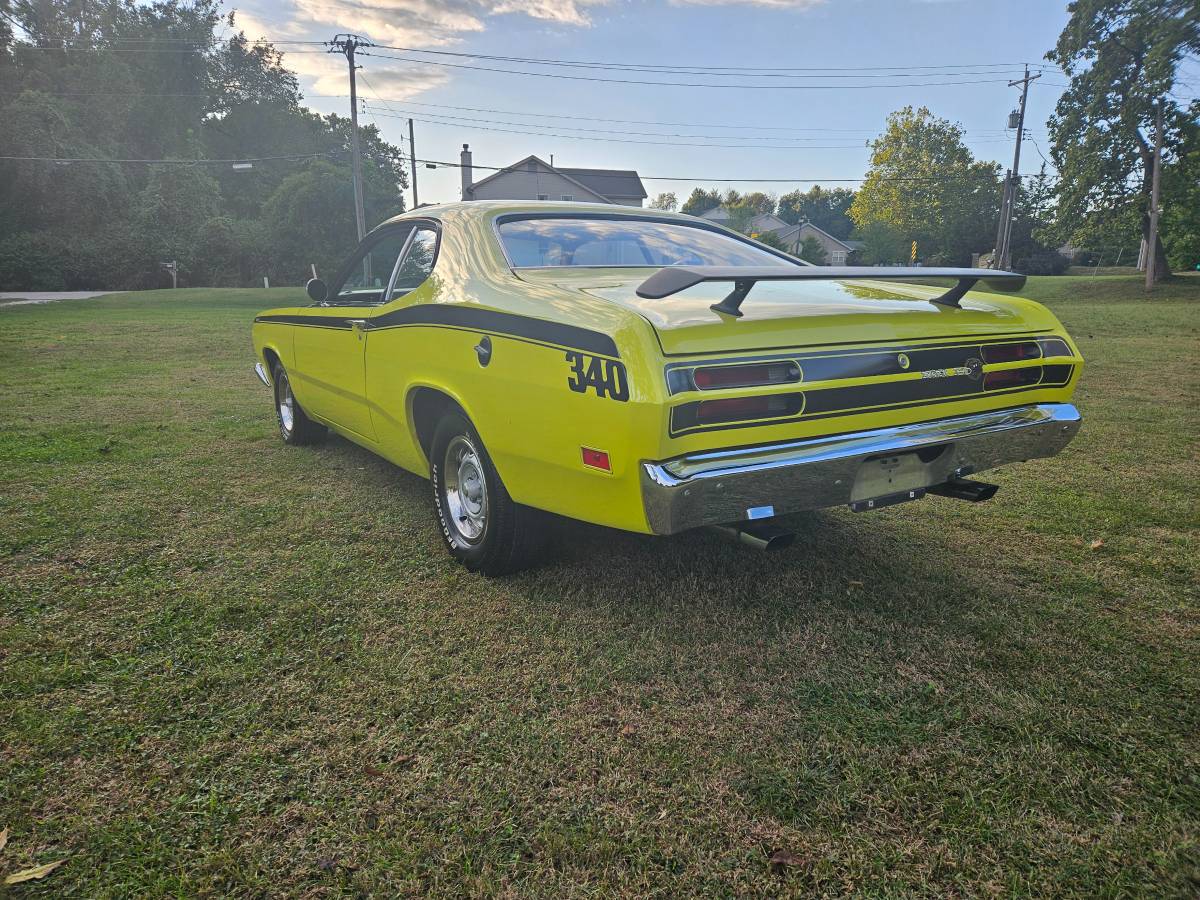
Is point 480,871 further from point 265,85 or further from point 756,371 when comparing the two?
point 265,85

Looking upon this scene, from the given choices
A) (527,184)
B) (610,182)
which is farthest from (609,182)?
(527,184)

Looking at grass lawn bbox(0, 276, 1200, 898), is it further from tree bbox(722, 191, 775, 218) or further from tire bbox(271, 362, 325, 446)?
tree bbox(722, 191, 775, 218)

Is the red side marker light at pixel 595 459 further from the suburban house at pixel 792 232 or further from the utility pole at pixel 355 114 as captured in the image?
the suburban house at pixel 792 232

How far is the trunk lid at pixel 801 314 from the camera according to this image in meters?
2.32

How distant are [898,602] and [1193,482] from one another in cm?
271

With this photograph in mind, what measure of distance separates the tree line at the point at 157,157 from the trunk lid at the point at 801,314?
3298 centimetres

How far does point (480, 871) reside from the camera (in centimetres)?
170

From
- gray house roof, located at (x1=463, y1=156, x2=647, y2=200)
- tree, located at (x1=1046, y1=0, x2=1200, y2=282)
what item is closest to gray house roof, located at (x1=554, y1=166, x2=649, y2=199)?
gray house roof, located at (x1=463, y1=156, x2=647, y2=200)

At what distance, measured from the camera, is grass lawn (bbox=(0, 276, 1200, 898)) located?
1.73 metres

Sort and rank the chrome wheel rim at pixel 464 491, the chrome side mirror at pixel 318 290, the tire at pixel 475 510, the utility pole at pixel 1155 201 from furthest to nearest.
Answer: the utility pole at pixel 1155 201 → the chrome side mirror at pixel 318 290 → the chrome wheel rim at pixel 464 491 → the tire at pixel 475 510

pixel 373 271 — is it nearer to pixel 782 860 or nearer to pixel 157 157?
pixel 782 860

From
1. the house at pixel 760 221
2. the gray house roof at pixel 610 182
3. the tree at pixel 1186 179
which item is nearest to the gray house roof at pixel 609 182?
the gray house roof at pixel 610 182

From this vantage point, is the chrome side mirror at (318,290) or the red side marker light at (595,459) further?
the chrome side mirror at (318,290)

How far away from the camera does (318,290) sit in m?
4.60
